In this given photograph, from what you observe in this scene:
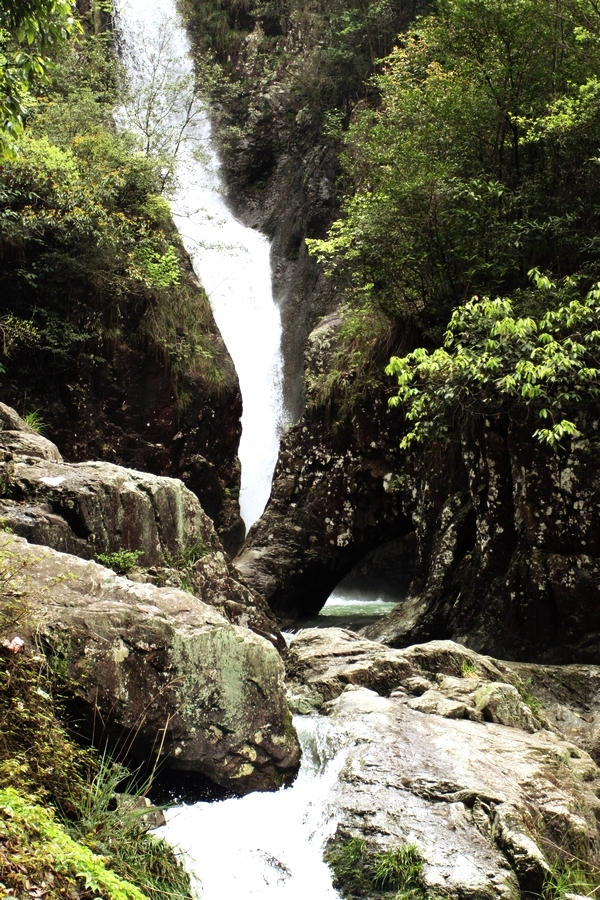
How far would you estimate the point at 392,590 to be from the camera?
72.8 feet

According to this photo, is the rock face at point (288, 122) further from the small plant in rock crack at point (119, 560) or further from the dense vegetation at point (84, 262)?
the small plant in rock crack at point (119, 560)

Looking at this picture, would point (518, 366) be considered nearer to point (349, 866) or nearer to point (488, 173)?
point (349, 866)

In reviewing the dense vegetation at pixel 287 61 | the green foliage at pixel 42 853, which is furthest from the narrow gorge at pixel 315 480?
the dense vegetation at pixel 287 61

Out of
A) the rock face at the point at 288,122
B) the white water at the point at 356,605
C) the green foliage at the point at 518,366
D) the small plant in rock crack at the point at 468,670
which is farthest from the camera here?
the rock face at the point at 288,122

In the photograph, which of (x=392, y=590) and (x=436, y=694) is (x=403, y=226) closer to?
(x=436, y=694)

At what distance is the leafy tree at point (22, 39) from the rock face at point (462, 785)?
5652 mm

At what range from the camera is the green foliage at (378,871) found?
4469 mm

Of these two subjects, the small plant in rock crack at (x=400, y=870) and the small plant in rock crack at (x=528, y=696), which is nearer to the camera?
the small plant in rock crack at (x=400, y=870)

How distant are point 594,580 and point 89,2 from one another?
78.8ft

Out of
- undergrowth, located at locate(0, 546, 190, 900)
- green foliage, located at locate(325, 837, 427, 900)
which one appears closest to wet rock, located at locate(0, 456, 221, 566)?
undergrowth, located at locate(0, 546, 190, 900)

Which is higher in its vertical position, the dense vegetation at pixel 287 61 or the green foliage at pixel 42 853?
the dense vegetation at pixel 287 61

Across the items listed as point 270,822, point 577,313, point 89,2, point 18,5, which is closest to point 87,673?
point 270,822

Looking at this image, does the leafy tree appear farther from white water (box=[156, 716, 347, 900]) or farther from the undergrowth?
white water (box=[156, 716, 347, 900])

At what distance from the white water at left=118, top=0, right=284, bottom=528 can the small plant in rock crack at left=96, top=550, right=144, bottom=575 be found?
1164cm
